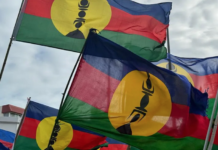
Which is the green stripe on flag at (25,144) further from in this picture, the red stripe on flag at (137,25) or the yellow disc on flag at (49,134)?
the red stripe on flag at (137,25)

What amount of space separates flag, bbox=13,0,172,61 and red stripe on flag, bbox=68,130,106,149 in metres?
3.10

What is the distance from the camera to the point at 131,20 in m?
10.9

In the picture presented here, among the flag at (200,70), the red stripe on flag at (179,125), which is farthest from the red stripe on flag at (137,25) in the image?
the red stripe on flag at (179,125)

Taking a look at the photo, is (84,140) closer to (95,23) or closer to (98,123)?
(95,23)

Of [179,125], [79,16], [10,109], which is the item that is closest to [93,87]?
[179,125]

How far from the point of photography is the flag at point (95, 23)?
30.3 feet

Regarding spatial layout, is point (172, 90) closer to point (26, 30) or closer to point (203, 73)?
point (26, 30)

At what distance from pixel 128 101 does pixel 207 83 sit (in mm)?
6816

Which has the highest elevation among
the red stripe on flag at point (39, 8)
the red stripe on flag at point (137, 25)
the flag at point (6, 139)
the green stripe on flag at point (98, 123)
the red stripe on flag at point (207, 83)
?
the red stripe on flag at point (137, 25)

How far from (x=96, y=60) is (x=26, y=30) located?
9.24 ft

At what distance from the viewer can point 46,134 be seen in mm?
12859

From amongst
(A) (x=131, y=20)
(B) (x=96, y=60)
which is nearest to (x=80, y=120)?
(B) (x=96, y=60)

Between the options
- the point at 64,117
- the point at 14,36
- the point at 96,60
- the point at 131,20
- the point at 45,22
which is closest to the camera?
the point at 64,117

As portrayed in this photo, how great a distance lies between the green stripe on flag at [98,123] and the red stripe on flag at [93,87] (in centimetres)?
12
